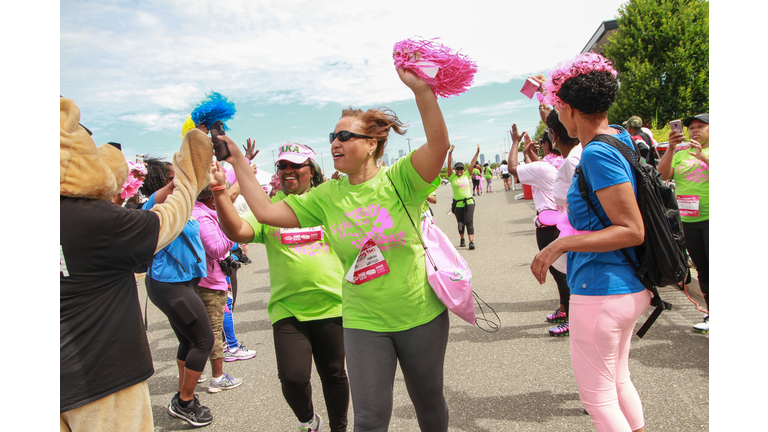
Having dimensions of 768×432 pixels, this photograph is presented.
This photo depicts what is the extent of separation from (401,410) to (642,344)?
235 cm

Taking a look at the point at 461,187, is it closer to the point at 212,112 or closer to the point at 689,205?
the point at 689,205

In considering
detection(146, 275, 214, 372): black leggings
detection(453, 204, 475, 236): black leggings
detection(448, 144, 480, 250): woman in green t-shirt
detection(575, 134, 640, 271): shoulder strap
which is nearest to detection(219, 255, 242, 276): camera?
detection(146, 275, 214, 372): black leggings

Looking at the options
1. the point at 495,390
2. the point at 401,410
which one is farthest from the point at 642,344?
the point at 401,410

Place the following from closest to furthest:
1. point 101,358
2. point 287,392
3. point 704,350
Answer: point 101,358, point 287,392, point 704,350

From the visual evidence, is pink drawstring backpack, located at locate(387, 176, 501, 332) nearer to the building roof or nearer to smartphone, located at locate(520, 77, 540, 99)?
smartphone, located at locate(520, 77, 540, 99)

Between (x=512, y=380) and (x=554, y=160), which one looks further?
(x=554, y=160)

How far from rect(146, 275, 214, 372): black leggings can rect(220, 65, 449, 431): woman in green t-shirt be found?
1540 millimetres

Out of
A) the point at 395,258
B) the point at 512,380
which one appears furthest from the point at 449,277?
the point at 512,380

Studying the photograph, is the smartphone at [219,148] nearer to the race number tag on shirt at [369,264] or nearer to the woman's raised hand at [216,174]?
the woman's raised hand at [216,174]

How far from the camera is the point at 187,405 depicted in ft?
11.6

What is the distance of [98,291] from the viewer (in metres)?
1.66

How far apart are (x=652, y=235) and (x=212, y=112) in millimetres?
2185

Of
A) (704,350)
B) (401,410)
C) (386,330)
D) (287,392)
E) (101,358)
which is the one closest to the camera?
(101,358)

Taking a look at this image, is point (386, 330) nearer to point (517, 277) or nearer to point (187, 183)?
point (187, 183)
